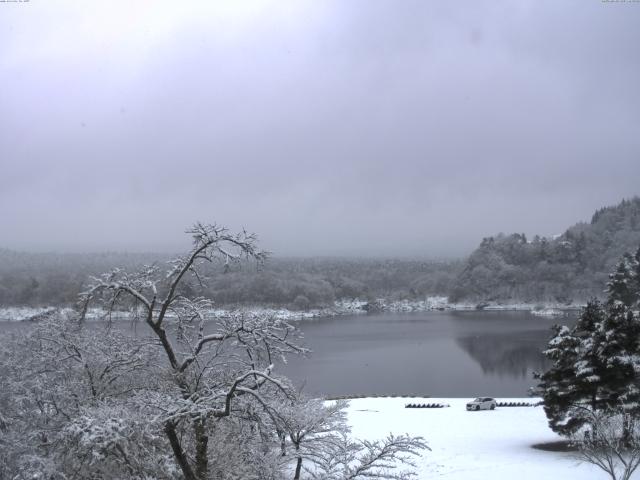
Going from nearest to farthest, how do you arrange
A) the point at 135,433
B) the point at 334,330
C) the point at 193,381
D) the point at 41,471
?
1. the point at 135,433
2. the point at 193,381
3. the point at 41,471
4. the point at 334,330

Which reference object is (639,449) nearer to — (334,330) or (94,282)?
(94,282)

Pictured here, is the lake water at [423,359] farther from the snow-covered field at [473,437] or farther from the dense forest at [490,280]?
the dense forest at [490,280]

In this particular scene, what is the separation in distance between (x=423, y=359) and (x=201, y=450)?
131 feet

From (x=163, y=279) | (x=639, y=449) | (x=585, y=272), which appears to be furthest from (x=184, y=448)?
(x=585, y=272)

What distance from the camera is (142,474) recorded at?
190 inches

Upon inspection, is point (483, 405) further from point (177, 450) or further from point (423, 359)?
point (423, 359)

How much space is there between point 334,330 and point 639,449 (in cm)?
5745

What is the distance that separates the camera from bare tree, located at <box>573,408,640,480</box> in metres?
9.58

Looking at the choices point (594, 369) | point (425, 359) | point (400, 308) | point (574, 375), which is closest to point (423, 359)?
point (425, 359)

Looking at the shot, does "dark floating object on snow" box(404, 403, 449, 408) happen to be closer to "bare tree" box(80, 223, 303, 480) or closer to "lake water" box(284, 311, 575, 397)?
"lake water" box(284, 311, 575, 397)

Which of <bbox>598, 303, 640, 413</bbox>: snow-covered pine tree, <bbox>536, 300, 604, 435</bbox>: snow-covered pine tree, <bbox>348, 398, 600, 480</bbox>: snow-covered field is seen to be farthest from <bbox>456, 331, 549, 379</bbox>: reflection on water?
<bbox>598, 303, 640, 413</bbox>: snow-covered pine tree

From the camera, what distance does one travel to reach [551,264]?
11006 centimetres

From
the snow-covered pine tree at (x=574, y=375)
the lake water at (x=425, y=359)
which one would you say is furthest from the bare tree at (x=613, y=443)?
the lake water at (x=425, y=359)

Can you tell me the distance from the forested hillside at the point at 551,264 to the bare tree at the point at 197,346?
327ft
